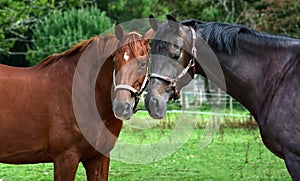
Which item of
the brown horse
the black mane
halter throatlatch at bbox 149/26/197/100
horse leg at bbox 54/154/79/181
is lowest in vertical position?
horse leg at bbox 54/154/79/181

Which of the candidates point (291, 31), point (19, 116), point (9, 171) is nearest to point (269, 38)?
point (19, 116)

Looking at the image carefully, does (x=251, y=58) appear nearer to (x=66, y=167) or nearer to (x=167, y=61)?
(x=167, y=61)

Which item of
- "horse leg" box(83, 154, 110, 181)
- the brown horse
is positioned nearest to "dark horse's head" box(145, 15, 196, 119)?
the brown horse

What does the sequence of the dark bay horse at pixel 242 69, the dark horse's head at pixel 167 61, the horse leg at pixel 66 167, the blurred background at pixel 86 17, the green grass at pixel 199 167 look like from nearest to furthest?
1. the dark bay horse at pixel 242 69
2. the dark horse's head at pixel 167 61
3. the horse leg at pixel 66 167
4. the green grass at pixel 199 167
5. the blurred background at pixel 86 17

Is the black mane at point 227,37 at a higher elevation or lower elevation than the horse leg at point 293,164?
higher

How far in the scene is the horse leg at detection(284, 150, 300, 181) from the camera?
4422mm

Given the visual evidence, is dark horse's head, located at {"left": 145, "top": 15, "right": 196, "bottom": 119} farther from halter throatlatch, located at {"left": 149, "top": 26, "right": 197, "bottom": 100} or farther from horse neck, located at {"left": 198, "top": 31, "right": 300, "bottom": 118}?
horse neck, located at {"left": 198, "top": 31, "right": 300, "bottom": 118}

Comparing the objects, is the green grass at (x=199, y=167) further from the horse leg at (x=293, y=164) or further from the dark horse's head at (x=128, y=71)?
the horse leg at (x=293, y=164)

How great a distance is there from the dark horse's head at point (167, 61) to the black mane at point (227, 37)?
15 cm

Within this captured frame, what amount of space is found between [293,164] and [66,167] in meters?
2.14

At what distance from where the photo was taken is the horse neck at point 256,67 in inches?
186

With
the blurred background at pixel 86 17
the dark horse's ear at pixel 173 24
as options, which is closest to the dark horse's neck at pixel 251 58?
the dark horse's ear at pixel 173 24

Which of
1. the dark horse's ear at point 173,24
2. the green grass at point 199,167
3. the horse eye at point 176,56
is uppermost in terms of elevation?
the dark horse's ear at point 173,24

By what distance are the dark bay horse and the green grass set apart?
341 centimetres
